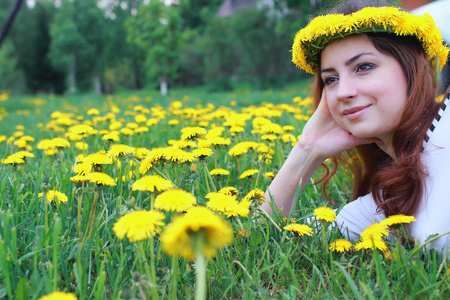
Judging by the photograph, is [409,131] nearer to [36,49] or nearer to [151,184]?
[151,184]

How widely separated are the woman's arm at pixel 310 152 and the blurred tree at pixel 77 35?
26826 mm

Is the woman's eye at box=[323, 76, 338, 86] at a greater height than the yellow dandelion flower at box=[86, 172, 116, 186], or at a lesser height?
greater

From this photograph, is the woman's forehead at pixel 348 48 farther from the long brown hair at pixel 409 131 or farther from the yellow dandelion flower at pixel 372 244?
the yellow dandelion flower at pixel 372 244

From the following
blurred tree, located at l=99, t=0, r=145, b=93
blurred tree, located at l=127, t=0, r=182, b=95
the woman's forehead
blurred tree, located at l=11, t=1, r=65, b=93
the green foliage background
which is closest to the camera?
the woman's forehead

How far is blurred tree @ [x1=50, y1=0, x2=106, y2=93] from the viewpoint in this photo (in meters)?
25.7

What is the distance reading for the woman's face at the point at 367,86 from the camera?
4.89ft

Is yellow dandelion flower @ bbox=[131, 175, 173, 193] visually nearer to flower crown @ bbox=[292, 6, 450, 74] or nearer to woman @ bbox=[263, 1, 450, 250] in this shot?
woman @ bbox=[263, 1, 450, 250]

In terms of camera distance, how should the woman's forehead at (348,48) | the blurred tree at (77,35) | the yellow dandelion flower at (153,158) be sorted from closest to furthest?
the yellow dandelion flower at (153,158)
the woman's forehead at (348,48)
the blurred tree at (77,35)

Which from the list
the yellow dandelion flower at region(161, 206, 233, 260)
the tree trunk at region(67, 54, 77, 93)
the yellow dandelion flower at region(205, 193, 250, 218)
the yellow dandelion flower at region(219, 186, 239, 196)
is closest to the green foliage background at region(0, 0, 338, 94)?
the tree trunk at region(67, 54, 77, 93)

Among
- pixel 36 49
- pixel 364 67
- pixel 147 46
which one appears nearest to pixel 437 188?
pixel 364 67

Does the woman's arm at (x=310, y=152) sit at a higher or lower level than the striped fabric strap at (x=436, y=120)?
lower

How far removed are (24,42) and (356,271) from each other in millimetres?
36291

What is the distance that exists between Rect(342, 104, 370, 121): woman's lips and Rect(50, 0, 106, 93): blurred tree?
2709 cm

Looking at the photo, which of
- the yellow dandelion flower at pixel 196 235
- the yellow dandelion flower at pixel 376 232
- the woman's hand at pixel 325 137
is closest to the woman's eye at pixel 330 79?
the woman's hand at pixel 325 137
